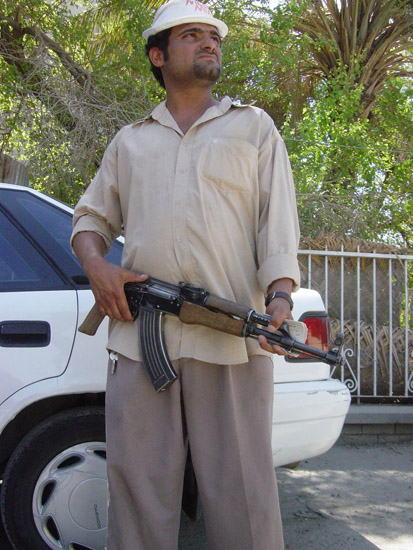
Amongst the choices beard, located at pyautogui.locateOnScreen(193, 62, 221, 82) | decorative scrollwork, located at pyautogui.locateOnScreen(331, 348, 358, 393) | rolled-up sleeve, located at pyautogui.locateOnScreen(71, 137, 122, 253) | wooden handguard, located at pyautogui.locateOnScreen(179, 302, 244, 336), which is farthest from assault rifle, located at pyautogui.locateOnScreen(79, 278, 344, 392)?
decorative scrollwork, located at pyautogui.locateOnScreen(331, 348, 358, 393)

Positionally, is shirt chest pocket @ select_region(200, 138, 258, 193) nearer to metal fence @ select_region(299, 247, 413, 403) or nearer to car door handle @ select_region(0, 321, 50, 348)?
car door handle @ select_region(0, 321, 50, 348)

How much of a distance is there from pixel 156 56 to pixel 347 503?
2.77 meters

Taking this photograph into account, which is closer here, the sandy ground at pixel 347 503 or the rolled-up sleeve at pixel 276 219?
the rolled-up sleeve at pixel 276 219

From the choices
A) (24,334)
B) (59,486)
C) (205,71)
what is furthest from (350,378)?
(205,71)

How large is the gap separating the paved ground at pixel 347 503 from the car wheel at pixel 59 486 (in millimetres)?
635

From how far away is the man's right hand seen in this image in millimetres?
2098

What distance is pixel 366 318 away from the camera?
6.20m

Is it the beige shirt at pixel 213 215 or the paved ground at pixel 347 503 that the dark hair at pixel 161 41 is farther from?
the paved ground at pixel 347 503

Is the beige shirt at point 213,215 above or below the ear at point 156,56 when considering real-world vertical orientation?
below

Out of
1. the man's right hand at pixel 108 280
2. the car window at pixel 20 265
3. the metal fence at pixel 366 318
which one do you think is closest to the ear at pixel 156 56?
the man's right hand at pixel 108 280

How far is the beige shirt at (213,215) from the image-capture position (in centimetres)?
206

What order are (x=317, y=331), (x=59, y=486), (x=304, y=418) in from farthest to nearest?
(x=317, y=331) < (x=304, y=418) < (x=59, y=486)

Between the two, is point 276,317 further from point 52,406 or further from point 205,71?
point 52,406

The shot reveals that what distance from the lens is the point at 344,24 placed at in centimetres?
1030
